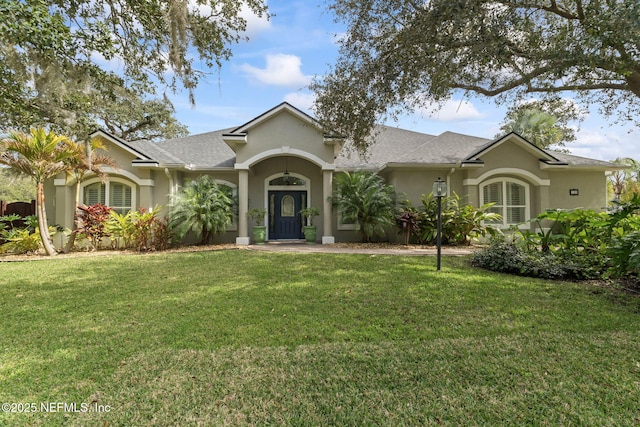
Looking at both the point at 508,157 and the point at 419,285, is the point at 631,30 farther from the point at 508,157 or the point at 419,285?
the point at 508,157

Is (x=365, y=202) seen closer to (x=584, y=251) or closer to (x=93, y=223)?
(x=584, y=251)

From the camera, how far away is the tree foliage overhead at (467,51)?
18.3ft

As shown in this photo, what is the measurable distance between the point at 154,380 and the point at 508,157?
13961 mm

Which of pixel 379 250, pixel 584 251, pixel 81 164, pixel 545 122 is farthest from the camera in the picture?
pixel 545 122

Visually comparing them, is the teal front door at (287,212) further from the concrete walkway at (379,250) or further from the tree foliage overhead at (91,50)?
the tree foliage overhead at (91,50)

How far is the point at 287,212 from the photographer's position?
13.9 metres

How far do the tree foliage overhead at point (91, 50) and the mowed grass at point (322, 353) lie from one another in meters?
3.57

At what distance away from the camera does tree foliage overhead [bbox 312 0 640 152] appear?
557 centimetres

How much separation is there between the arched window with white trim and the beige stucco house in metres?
0.04

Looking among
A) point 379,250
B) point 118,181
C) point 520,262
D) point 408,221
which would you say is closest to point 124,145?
point 118,181

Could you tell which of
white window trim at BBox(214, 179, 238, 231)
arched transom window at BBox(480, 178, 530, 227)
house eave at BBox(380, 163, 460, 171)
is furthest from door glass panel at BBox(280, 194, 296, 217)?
arched transom window at BBox(480, 178, 530, 227)

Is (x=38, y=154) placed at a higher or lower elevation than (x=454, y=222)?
higher

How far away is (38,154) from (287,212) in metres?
8.49

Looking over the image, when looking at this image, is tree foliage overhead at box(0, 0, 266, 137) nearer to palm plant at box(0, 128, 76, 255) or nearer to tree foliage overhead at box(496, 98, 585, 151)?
palm plant at box(0, 128, 76, 255)
